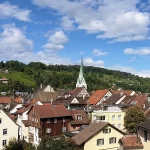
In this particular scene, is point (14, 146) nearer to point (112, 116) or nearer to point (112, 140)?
point (112, 140)

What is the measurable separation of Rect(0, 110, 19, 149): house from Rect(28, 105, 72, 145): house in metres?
3.36

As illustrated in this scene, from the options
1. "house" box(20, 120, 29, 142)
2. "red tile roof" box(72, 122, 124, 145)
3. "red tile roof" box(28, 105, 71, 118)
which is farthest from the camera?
"house" box(20, 120, 29, 142)

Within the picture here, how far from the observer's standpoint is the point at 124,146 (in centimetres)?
3362

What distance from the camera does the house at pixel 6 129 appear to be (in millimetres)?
53609

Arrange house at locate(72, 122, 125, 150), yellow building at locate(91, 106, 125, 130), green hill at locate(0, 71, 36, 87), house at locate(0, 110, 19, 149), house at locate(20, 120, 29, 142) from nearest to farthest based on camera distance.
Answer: house at locate(72, 122, 125, 150) → house at locate(0, 110, 19, 149) → house at locate(20, 120, 29, 142) → yellow building at locate(91, 106, 125, 130) → green hill at locate(0, 71, 36, 87)

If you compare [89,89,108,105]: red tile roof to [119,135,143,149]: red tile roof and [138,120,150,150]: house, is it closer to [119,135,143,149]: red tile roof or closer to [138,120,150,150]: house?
[119,135,143,149]: red tile roof

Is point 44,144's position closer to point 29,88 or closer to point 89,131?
point 89,131

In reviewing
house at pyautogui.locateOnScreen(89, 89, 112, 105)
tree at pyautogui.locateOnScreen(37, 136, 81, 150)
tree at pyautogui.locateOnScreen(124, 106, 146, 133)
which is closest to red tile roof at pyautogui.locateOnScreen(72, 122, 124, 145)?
tree at pyautogui.locateOnScreen(37, 136, 81, 150)

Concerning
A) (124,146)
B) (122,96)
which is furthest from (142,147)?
(122,96)

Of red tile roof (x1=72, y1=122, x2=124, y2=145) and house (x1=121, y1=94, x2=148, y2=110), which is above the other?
house (x1=121, y1=94, x2=148, y2=110)

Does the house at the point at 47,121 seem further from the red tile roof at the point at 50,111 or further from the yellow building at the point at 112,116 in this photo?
the yellow building at the point at 112,116

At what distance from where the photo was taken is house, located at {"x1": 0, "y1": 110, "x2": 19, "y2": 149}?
53609 millimetres

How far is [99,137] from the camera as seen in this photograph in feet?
137

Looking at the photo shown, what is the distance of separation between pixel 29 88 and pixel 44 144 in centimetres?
13216
